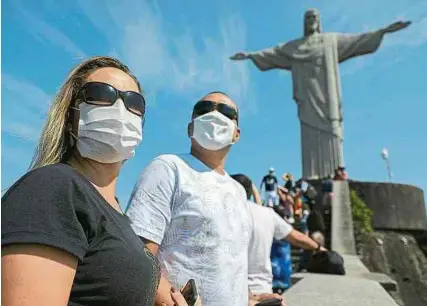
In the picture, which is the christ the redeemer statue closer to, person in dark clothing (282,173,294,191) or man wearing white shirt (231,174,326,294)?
person in dark clothing (282,173,294,191)

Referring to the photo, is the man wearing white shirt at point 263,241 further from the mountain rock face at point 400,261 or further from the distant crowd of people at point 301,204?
the mountain rock face at point 400,261

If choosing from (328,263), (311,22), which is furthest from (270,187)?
(311,22)

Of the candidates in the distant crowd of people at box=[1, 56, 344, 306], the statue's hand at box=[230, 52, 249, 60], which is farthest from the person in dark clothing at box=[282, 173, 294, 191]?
the distant crowd of people at box=[1, 56, 344, 306]

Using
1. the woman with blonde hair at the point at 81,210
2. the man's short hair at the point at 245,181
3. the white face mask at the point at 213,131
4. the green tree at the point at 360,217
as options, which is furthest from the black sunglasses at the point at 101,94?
the green tree at the point at 360,217

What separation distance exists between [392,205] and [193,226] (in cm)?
1282

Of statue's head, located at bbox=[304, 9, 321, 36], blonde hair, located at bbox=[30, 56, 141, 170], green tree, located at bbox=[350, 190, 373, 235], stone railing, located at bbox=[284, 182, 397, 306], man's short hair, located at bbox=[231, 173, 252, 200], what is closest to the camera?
blonde hair, located at bbox=[30, 56, 141, 170]

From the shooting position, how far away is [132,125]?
145 cm

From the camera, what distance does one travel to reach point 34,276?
931 millimetres

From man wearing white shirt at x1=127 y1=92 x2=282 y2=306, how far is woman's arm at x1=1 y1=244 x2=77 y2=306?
0.87 m

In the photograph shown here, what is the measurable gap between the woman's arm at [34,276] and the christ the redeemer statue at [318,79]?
49.7 ft

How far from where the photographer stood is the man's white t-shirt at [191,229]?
1.89 metres

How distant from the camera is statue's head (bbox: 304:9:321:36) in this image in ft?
55.7

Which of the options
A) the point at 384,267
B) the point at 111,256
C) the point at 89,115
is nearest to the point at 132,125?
the point at 89,115

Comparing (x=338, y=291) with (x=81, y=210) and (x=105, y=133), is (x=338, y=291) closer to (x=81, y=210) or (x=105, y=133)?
(x=105, y=133)
